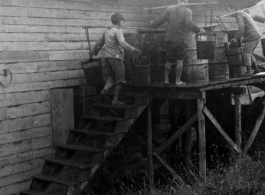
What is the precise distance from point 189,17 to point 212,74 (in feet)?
4.32

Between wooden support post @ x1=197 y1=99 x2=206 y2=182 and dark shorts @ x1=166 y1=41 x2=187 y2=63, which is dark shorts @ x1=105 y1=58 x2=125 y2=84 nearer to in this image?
dark shorts @ x1=166 y1=41 x2=187 y2=63

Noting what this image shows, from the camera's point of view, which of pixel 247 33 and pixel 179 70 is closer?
pixel 179 70

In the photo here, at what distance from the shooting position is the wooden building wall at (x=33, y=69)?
8.52 m

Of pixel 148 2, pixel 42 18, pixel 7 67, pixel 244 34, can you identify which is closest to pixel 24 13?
pixel 42 18

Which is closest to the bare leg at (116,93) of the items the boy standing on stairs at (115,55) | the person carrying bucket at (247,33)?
the boy standing on stairs at (115,55)

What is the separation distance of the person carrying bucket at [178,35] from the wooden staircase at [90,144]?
0.82 meters

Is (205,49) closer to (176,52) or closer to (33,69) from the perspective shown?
(176,52)

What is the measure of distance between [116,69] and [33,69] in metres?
1.53

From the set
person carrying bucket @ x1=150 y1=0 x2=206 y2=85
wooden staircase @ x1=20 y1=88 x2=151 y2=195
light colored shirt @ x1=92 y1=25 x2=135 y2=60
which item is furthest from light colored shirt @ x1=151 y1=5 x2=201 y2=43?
wooden staircase @ x1=20 y1=88 x2=151 y2=195

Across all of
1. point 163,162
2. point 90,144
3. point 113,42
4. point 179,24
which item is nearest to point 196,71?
point 179,24

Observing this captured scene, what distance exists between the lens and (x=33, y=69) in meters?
8.92

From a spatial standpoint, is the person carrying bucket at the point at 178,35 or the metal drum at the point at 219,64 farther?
the metal drum at the point at 219,64

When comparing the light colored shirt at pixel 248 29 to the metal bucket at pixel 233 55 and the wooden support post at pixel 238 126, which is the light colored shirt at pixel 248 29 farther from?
the wooden support post at pixel 238 126

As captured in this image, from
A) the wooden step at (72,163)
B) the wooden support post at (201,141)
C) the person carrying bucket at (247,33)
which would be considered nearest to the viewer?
the wooden step at (72,163)
